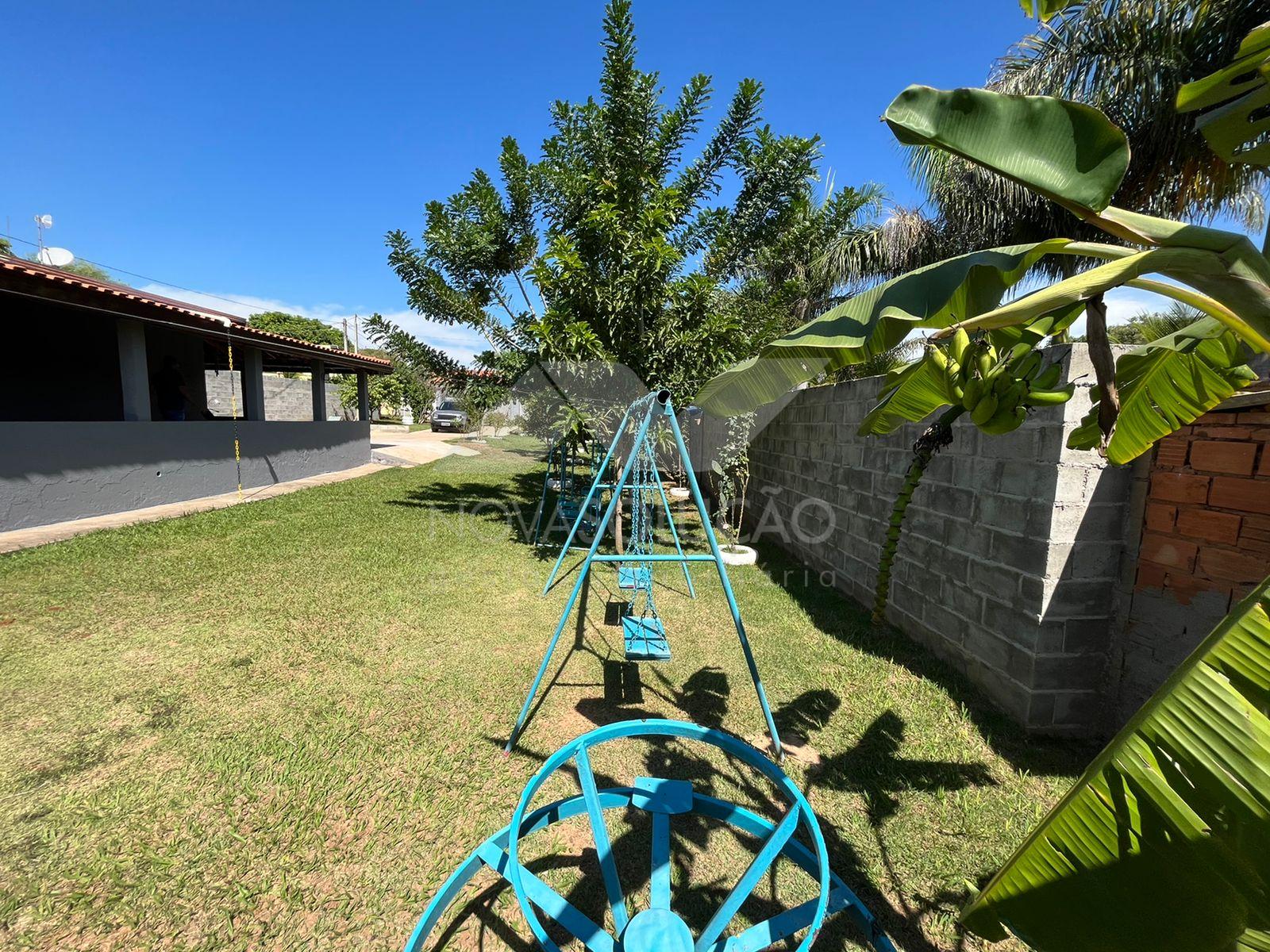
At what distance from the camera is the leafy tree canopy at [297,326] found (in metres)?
37.8

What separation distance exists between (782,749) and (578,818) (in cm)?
118

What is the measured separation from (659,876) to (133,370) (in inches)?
401

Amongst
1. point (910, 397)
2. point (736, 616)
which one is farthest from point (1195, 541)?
point (736, 616)

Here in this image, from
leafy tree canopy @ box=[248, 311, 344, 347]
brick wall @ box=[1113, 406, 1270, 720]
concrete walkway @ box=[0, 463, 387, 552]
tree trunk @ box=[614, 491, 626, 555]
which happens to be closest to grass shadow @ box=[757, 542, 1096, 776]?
brick wall @ box=[1113, 406, 1270, 720]

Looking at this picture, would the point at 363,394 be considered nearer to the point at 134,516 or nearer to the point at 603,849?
the point at 134,516

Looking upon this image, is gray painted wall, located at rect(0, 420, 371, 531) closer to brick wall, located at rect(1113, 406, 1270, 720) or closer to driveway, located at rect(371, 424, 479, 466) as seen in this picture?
driveway, located at rect(371, 424, 479, 466)

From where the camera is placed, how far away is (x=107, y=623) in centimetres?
418

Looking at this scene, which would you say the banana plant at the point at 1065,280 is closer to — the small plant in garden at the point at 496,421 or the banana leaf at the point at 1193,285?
the banana leaf at the point at 1193,285

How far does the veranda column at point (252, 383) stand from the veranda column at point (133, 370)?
2.42m

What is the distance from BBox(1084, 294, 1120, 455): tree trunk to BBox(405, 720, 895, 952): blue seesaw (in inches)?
47.3

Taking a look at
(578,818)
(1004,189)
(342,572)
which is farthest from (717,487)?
(1004,189)

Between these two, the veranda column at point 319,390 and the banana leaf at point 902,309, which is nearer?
the banana leaf at point 902,309

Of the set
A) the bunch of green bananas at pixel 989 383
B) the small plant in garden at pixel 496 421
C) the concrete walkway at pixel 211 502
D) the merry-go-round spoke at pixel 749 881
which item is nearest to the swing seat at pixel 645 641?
the merry-go-round spoke at pixel 749 881

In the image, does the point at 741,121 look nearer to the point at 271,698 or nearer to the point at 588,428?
the point at 588,428
